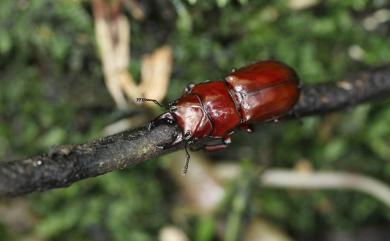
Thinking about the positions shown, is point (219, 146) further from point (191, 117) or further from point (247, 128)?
point (191, 117)

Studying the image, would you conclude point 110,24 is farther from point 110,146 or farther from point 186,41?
point 110,146

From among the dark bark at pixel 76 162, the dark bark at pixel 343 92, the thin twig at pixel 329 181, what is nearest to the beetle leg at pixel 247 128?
the dark bark at pixel 343 92

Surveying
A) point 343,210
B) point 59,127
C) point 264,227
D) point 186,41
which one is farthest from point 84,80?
point 343,210

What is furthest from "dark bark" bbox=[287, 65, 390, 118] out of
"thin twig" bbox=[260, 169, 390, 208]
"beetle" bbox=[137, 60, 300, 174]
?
"thin twig" bbox=[260, 169, 390, 208]

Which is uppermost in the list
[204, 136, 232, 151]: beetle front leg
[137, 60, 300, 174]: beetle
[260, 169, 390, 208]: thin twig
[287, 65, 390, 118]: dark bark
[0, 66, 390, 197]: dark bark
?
[0, 66, 390, 197]: dark bark

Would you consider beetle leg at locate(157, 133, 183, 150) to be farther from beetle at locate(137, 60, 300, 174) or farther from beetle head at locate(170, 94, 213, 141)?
beetle at locate(137, 60, 300, 174)
